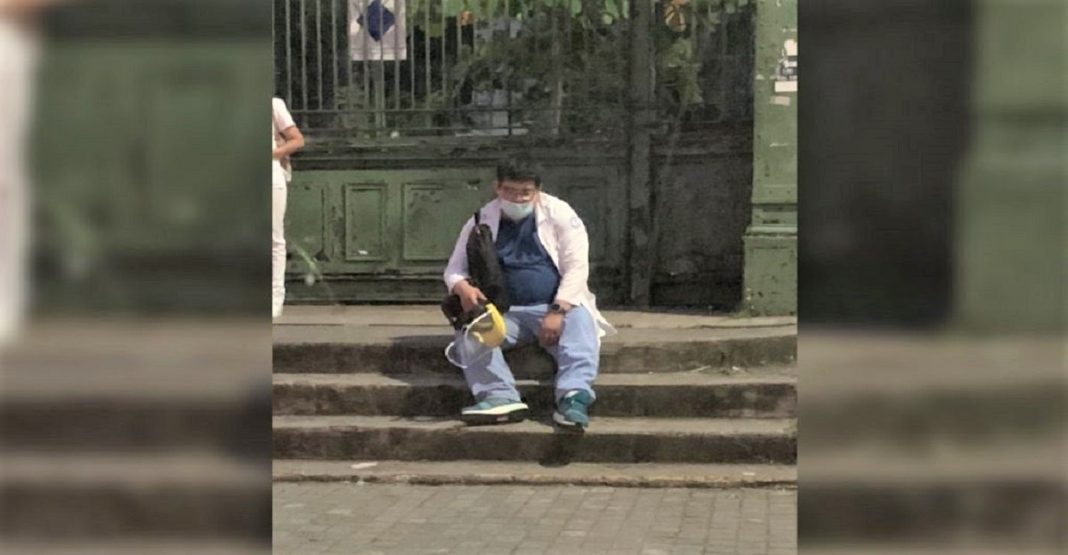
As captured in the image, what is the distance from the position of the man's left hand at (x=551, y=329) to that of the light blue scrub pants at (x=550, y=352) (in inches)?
0.7

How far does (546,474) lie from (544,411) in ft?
0.98

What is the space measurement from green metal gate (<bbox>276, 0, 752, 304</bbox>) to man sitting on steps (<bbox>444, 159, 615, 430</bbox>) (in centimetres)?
85

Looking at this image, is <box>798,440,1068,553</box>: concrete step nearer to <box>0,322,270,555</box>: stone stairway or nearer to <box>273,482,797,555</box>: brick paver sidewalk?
<box>0,322,270,555</box>: stone stairway

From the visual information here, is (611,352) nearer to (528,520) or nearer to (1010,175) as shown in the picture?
(528,520)

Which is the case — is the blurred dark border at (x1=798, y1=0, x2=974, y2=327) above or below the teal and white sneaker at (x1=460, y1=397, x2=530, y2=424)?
above

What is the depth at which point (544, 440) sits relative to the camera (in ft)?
13.7

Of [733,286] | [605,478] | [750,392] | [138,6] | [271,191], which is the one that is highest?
[138,6]

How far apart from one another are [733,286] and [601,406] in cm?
102

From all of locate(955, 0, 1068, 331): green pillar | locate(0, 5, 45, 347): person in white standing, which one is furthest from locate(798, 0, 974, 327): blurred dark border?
locate(0, 5, 45, 347): person in white standing

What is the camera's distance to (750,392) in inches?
169

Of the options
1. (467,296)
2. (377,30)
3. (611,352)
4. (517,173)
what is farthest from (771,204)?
(377,30)

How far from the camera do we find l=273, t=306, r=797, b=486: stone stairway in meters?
4.14

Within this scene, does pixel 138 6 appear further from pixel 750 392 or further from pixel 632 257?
pixel 632 257

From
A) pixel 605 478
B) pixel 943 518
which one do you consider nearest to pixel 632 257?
pixel 605 478
